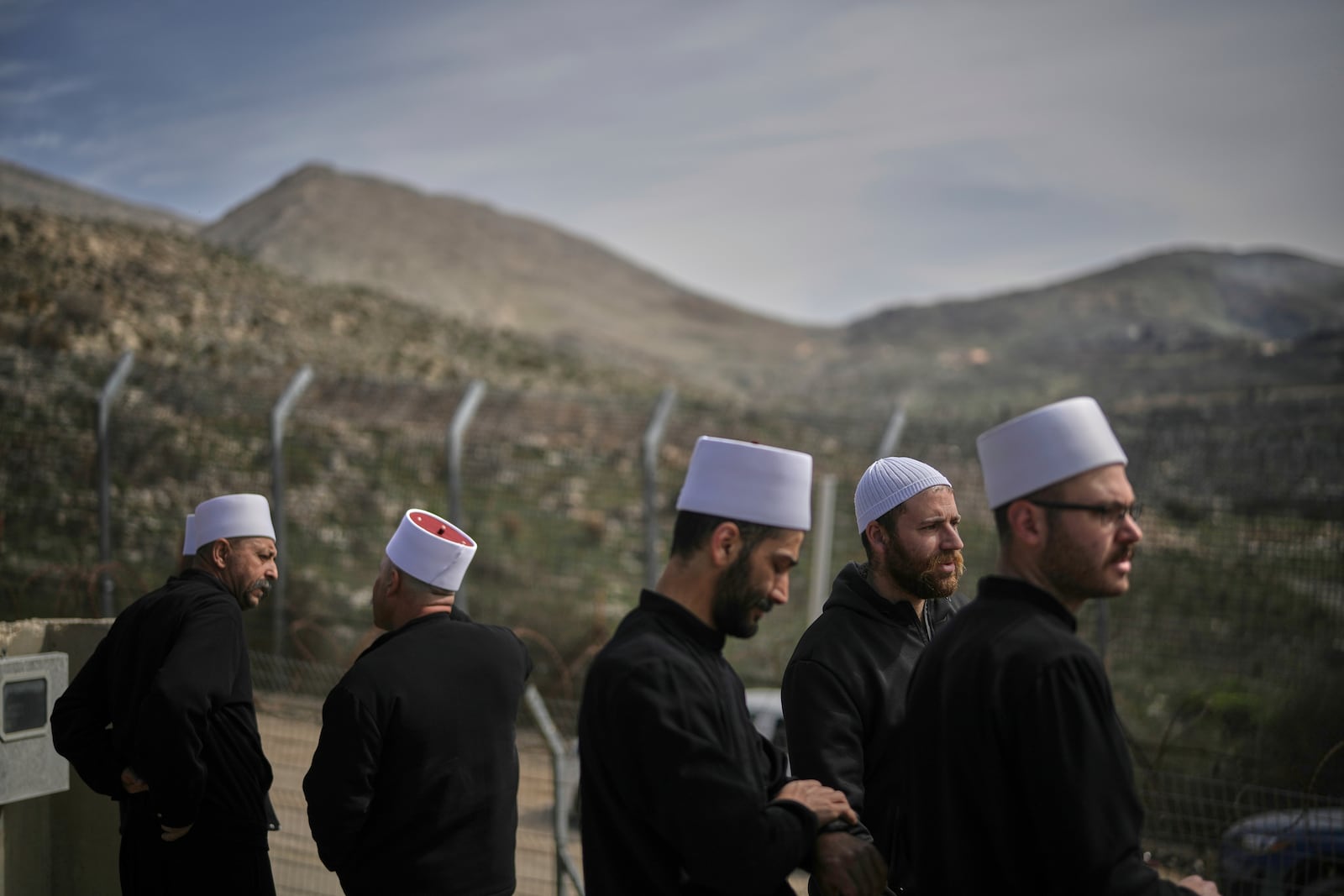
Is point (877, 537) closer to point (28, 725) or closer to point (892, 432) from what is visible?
point (28, 725)

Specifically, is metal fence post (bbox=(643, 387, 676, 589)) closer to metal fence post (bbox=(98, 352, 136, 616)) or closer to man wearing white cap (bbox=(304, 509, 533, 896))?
metal fence post (bbox=(98, 352, 136, 616))

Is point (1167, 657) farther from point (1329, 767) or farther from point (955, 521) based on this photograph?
point (955, 521)

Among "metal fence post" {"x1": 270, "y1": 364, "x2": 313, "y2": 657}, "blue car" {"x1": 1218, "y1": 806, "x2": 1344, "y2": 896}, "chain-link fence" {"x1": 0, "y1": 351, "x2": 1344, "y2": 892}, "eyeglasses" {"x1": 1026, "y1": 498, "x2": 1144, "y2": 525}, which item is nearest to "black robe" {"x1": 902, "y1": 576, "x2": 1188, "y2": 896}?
"eyeglasses" {"x1": 1026, "y1": 498, "x2": 1144, "y2": 525}

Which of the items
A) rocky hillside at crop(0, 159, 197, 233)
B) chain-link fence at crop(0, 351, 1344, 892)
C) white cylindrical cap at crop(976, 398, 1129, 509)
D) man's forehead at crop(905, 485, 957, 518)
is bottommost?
chain-link fence at crop(0, 351, 1344, 892)

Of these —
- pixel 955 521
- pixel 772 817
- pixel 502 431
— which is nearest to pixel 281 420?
pixel 502 431

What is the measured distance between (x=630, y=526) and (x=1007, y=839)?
1429cm

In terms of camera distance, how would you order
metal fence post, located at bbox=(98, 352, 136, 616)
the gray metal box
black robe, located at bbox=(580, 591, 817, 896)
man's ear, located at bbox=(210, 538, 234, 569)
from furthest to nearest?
metal fence post, located at bbox=(98, 352, 136, 616), the gray metal box, man's ear, located at bbox=(210, 538, 234, 569), black robe, located at bbox=(580, 591, 817, 896)

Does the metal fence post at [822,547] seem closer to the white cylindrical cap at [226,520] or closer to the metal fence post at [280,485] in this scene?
the metal fence post at [280,485]

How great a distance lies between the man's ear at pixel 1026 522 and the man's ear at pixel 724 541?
0.57m

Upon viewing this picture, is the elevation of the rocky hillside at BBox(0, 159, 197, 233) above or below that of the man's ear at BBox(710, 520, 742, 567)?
above

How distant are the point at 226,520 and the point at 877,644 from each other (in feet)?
7.76

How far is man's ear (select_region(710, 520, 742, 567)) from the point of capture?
2.72 m

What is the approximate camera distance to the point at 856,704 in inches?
136

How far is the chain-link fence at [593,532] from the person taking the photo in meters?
8.37
